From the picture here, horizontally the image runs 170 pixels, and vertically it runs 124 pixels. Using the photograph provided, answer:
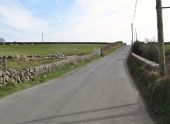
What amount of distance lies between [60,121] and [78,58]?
1500 inches

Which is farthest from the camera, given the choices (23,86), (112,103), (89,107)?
(23,86)

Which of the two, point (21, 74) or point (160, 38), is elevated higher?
point (160, 38)

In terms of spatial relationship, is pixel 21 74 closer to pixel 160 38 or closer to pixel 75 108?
pixel 160 38

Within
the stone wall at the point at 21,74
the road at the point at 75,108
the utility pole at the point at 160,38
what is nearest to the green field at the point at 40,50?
the stone wall at the point at 21,74

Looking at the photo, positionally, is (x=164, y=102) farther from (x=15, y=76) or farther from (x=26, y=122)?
(x=15, y=76)

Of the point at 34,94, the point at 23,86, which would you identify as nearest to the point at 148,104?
the point at 34,94

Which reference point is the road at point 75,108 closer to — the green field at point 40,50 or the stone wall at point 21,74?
the stone wall at point 21,74

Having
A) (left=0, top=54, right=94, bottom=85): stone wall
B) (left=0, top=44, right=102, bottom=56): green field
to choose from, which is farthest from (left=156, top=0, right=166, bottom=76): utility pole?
(left=0, top=44, right=102, bottom=56): green field

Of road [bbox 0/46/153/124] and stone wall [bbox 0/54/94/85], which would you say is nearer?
road [bbox 0/46/153/124]

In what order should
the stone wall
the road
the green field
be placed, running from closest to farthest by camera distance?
1. the road
2. the stone wall
3. the green field

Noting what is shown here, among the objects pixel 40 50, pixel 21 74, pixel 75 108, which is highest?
pixel 40 50

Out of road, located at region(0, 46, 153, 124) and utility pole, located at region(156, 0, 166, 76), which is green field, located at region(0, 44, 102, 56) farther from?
utility pole, located at region(156, 0, 166, 76)

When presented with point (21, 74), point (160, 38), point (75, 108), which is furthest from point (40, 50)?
point (75, 108)

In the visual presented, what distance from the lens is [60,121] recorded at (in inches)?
419
